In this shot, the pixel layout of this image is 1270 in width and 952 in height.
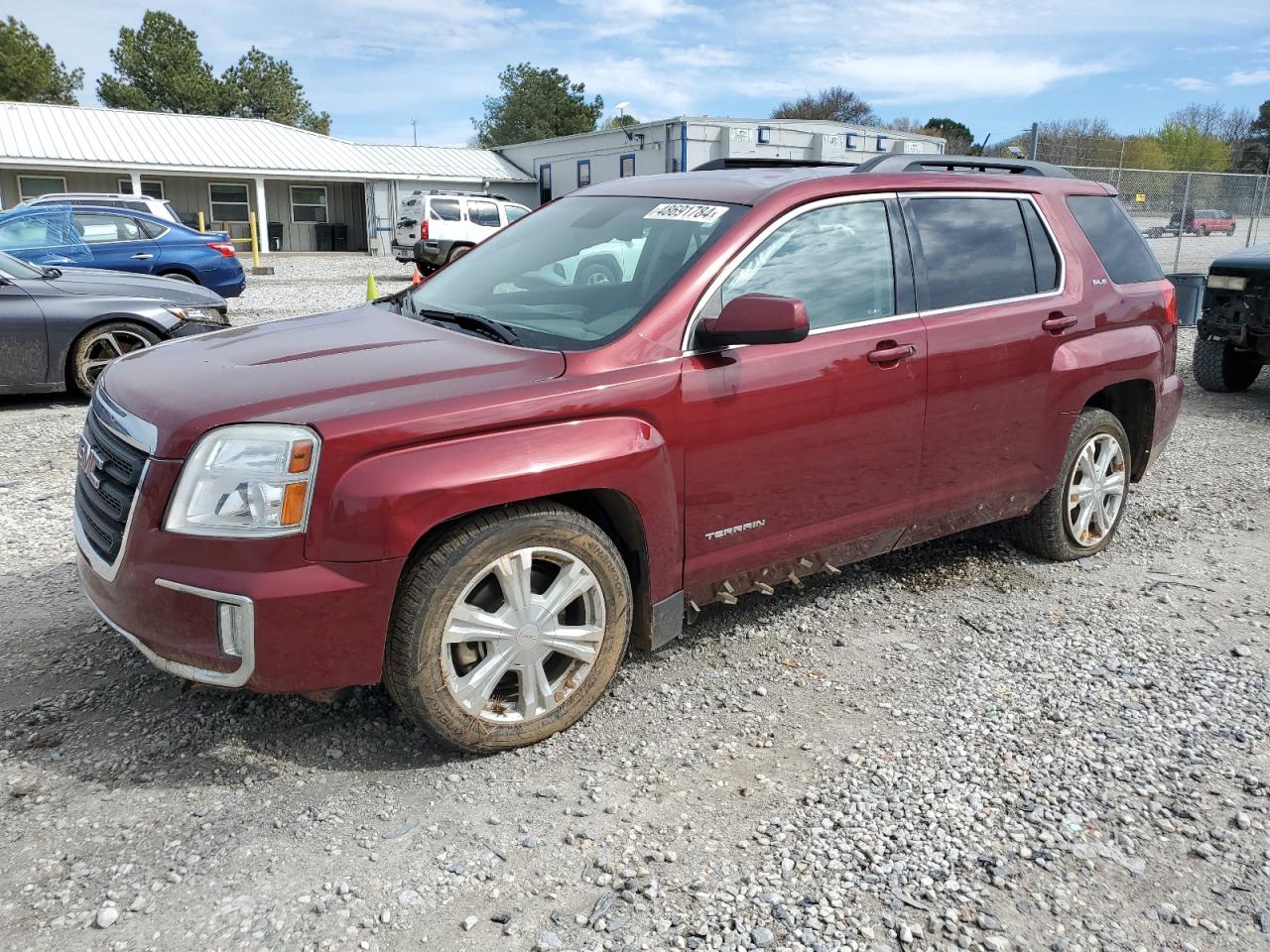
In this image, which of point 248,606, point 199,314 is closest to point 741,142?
point 199,314

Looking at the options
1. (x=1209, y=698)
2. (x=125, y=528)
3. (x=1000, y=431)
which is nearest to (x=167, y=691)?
(x=125, y=528)

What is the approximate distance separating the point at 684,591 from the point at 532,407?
923mm

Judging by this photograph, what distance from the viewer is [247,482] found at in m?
2.71

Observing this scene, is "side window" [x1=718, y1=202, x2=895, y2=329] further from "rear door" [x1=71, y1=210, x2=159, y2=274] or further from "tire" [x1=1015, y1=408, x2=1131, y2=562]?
"rear door" [x1=71, y1=210, x2=159, y2=274]

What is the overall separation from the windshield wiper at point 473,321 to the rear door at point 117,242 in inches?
435

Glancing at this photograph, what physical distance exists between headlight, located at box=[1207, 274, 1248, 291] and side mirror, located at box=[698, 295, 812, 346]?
287 inches

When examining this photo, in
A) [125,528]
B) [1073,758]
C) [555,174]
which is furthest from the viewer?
[555,174]

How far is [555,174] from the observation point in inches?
1540

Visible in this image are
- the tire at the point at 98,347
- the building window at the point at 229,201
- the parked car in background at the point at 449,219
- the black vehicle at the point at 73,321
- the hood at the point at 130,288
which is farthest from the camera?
the building window at the point at 229,201

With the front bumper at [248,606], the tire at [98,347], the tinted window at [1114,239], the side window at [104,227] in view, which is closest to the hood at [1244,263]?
the tinted window at [1114,239]

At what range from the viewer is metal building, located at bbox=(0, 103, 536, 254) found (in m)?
32.2

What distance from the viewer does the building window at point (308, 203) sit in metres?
36.5

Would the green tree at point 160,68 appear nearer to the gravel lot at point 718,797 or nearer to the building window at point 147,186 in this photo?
the building window at point 147,186

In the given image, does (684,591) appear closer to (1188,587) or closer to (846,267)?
(846,267)
